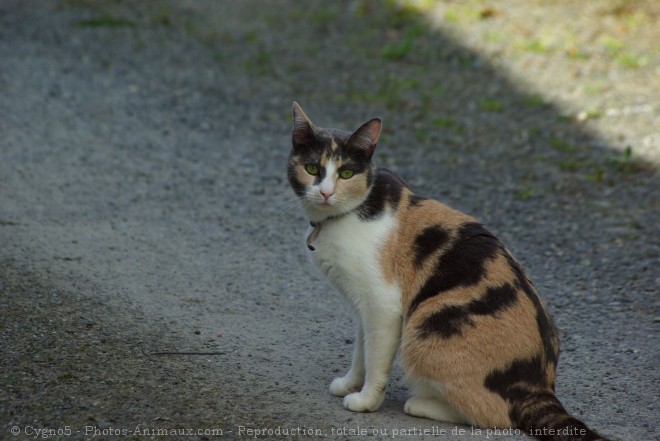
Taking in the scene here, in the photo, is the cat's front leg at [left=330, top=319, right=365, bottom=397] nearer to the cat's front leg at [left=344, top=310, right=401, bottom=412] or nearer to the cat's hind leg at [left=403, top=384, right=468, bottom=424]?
the cat's front leg at [left=344, top=310, right=401, bottom=412]

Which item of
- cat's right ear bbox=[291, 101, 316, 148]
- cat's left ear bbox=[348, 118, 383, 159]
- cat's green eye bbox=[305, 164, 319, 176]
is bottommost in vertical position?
cat's green eye bbox=[305, 164, 319, 176]

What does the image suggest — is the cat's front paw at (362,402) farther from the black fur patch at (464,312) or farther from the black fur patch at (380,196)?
the black fur patch at (380,196)

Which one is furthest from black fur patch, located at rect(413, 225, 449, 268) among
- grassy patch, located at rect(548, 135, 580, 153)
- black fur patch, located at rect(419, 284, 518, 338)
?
grassy patch, located at rect(548, 135, 580, 153)

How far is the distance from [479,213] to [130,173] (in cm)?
302

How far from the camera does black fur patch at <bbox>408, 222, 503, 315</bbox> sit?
3781mm

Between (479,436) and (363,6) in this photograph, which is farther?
(363,6)

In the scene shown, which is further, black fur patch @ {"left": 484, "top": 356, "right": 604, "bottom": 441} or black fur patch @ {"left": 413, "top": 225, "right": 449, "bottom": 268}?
black fur patch @ {"left": 413, "top": 225, "right": 449, "bottom": 268}

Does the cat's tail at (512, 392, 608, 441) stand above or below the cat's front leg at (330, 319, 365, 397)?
above

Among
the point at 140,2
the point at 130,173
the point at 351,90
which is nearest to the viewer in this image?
the point at 130,173

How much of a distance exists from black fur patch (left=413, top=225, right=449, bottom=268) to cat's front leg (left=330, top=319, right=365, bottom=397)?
1.60 ft

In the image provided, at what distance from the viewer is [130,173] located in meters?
7.28

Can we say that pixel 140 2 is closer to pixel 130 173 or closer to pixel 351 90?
pixel 351 90


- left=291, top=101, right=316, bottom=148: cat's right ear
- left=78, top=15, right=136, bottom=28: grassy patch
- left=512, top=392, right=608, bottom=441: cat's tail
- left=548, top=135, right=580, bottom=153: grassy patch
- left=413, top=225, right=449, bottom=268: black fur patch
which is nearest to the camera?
left=512, top=392, right=608, bottom=441: cat's tail

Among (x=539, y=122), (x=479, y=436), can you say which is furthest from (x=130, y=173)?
(x=479, y=436)
